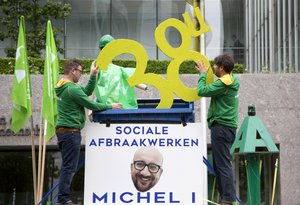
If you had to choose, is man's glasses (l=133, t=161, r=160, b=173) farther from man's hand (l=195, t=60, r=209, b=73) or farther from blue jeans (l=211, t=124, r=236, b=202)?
man's hand (l=195, t=60, r=209, b=73)

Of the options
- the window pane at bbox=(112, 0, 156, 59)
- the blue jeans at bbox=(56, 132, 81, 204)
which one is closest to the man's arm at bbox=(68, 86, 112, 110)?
the blue jeans at bbox=(56, 132, 81, 204)

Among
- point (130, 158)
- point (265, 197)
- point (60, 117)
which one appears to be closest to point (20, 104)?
point (60, 117)

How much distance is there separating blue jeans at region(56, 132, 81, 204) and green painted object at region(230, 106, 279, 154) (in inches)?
64.4

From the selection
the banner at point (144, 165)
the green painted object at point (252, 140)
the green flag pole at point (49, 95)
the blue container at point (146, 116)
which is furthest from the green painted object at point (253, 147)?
the green flag pole at point (49, 95)

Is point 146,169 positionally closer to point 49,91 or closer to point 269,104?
point 49,91

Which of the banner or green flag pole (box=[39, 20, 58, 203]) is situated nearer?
the banner

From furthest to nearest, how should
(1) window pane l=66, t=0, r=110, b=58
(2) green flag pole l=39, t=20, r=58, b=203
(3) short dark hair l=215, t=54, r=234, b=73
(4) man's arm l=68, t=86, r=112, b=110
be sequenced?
(1) window pane l=66, t=0, r=110, b=58 < (2) green flag pole l=39, t=20, r=58, b=203 < (3) short dark hair l=215, t=54, r=234, b=73 < (4) man's arm l=68, t=86, r=112, b=110

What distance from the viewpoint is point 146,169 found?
6156 millimetres

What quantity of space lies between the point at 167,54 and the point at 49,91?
5.62ft

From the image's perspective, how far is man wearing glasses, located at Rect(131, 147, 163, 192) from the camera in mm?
6180

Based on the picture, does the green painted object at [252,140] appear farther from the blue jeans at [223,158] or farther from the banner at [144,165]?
the banner at [144,165]

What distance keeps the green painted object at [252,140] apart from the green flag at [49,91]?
210cm

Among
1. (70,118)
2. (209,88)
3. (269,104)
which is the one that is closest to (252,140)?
(209,88)

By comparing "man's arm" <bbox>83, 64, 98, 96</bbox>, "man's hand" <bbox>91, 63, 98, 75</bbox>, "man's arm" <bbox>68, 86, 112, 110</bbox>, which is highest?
"man's hand" <bbox>91, 63, 98, 75</bbox>
